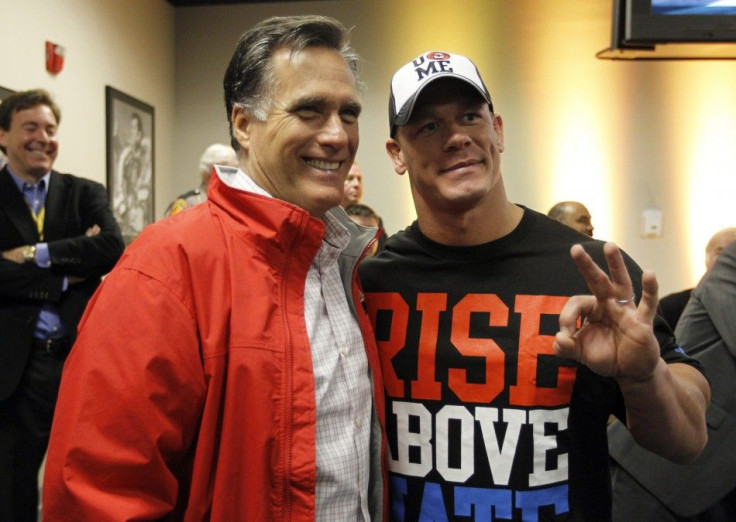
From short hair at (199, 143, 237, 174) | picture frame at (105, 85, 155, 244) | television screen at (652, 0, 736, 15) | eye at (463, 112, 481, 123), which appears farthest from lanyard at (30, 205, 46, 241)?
television screen at (652, 0, 736, 15)

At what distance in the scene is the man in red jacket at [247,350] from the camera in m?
1.00

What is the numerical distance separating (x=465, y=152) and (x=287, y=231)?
438mm

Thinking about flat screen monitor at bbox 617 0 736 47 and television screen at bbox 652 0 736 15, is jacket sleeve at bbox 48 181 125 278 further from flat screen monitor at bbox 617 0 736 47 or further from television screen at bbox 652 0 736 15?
television screen at bbox 652 0 736 15

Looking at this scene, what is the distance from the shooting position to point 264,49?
4.10 ft

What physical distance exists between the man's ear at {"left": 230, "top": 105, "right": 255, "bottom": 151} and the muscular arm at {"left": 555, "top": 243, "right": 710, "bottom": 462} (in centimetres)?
62

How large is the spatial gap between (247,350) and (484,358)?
0.49m

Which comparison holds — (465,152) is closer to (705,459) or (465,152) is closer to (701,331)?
(701,331)

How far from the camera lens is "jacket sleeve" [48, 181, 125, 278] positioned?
8.99ft

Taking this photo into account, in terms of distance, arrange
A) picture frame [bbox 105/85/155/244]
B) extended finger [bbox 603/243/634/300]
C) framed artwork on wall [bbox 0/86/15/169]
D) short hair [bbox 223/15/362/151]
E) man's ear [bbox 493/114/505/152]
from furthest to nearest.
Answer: picture frame [bbox 105/85/155/244], framed artwork on wall [bbox 0/86/15/169], man's ear [bbox 493/114/505/152], short hair [bbox 223/15/362/151], extended finger [bbox 603/243/634/300]

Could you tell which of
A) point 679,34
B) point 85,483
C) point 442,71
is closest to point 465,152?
point 442,71

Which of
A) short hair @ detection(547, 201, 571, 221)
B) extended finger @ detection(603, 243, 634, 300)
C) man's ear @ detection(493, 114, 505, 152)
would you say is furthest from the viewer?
short hair @ detection(547, 201, 571, 221)

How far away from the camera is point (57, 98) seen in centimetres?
383

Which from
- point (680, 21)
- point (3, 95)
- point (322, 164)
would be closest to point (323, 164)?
point (322, 164)

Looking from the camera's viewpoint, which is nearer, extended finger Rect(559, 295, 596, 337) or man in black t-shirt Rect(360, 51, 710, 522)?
extended finger Rect(559, 295, 596, 337)
